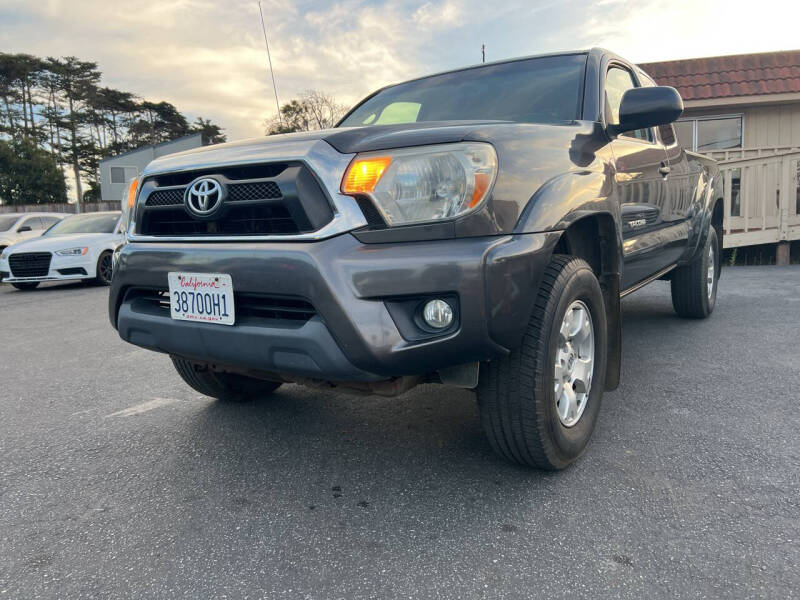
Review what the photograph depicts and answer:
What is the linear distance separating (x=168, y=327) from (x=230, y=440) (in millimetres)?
739

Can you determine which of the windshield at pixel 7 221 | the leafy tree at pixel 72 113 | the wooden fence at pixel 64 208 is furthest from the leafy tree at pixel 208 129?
the windshield at pixel 7 221

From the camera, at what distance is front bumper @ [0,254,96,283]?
959cm

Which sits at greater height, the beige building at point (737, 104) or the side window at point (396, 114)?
the beige building at point (737, 104)

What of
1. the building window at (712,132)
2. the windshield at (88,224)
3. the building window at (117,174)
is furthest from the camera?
the building window at (117,174)

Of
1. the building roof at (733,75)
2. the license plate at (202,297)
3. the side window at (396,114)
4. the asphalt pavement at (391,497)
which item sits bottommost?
the asphalt pavement at (391,497)

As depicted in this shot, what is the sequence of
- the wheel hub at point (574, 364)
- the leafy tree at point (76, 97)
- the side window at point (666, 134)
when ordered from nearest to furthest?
1. the wheel hub at point (574, 364)
2. the side window at point (666, 134)
3. the leafy tree at point (76, 97)

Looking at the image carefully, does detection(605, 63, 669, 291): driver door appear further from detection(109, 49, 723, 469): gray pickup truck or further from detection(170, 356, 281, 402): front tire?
detection(170, 356, 281, 402): front tire

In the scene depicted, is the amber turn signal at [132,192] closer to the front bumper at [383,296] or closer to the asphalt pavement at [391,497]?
the front bumper at [383,296]

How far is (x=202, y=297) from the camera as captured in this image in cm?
206

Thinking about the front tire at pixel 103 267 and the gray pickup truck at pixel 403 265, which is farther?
the front tire at pixel 103 267

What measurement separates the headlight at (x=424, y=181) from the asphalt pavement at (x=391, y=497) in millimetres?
988

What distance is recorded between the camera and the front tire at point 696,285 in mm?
4641

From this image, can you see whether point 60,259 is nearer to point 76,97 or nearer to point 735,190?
point 735,190

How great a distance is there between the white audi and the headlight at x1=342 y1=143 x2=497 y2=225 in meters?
8.66
